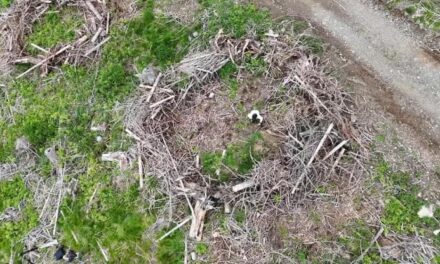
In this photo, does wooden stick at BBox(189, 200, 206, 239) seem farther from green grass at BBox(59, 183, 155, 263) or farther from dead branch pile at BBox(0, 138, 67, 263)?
dead branch pile at BBox(0, 138, 67, 263)

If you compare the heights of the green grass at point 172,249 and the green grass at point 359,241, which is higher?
the green grass at point 359,241

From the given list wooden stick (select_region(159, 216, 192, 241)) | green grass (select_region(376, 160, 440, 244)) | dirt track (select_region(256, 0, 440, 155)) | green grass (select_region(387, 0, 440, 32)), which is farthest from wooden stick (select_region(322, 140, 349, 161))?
green grass (select_region(387, 0, 440, 32))

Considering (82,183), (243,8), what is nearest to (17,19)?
(82,183)

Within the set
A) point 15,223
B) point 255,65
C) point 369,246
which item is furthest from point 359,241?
point 15,223

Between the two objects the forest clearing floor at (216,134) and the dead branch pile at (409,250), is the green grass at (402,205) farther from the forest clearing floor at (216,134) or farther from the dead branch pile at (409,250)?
the dead branch pile at (409,250)

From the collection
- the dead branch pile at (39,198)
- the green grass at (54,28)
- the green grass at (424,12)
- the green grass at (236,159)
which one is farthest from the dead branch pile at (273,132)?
the green grass at (54,28)
